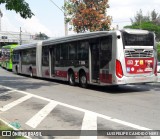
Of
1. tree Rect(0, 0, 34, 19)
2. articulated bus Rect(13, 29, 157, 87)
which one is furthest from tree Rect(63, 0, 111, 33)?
tree Rect(0, 0, 34, 19)

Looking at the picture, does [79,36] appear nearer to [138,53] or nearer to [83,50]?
[83,50]

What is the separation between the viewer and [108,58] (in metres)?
16.8

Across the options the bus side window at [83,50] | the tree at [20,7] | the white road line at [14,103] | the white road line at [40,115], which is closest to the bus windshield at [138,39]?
the bus side window at [83,50]

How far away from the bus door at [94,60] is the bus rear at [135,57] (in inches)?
66.7

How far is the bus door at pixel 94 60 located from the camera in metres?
17.7

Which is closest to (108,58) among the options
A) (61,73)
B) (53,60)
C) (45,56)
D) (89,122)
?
(61,73)

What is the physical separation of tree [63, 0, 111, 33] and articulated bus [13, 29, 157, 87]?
35.3 ft

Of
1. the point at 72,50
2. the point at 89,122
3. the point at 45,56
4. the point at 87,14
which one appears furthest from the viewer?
the point at 87,14

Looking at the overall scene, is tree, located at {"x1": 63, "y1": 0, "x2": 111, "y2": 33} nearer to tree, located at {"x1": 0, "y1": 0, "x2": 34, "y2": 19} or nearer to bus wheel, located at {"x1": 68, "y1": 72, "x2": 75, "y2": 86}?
bus wheel, located at {"x1": 68, "y1": 72, "x2": 75, "y2": 86}

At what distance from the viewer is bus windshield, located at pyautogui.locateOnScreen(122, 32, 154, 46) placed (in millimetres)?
16516

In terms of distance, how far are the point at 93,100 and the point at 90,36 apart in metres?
4.82

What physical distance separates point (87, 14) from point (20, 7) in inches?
682

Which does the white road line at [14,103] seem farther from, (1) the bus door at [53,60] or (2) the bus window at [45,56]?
(2) the bus window at [45,56]

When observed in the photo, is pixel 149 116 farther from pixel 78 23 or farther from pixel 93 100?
pixel 78 23
